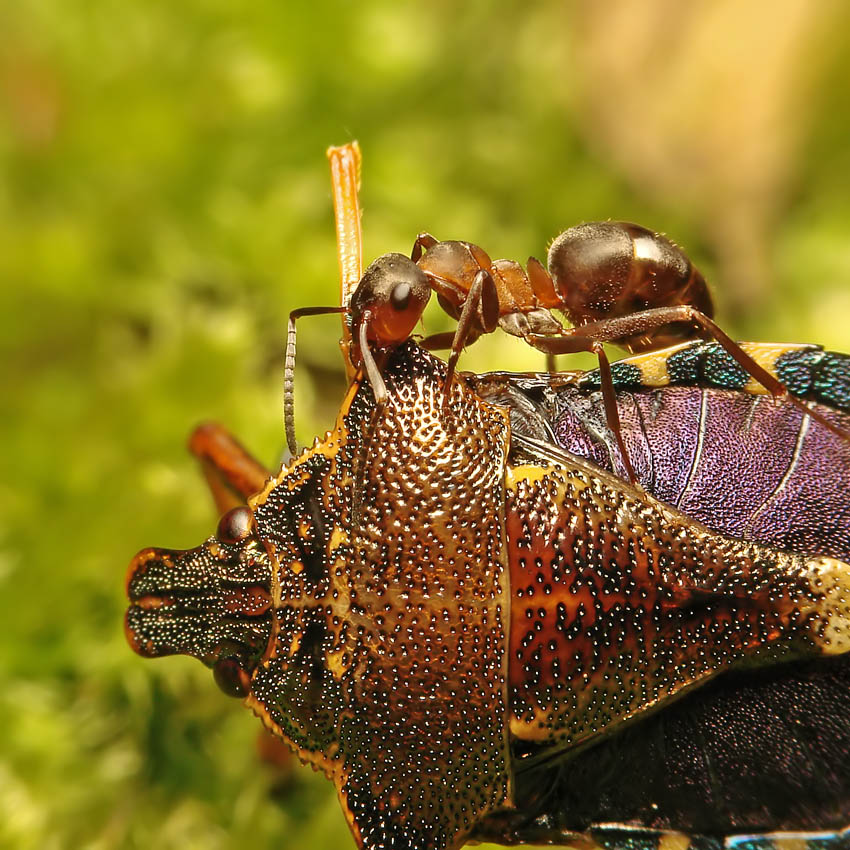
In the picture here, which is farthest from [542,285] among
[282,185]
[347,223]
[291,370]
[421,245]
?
[282,185]

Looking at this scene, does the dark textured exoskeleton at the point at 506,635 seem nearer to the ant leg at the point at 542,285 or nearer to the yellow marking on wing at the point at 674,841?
the yellow marking on wing at the point at 674,841

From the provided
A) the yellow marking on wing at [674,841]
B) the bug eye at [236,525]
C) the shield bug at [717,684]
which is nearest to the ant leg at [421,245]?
the shield bug at [717,684]

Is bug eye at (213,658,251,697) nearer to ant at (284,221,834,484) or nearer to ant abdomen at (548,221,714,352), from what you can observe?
ant at (284,221,834,484)

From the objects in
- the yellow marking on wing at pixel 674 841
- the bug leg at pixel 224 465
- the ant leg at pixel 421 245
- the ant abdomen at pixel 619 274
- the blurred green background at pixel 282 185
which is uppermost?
the blurred green background at pixel 282 185

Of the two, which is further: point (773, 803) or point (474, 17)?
point (474, 17)

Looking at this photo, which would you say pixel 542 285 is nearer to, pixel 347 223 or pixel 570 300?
pixel 570 300

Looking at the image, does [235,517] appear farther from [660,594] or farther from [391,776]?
[660,594]

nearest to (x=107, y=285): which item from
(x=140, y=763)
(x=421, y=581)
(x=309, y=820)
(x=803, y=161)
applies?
(x=140, y=763)
